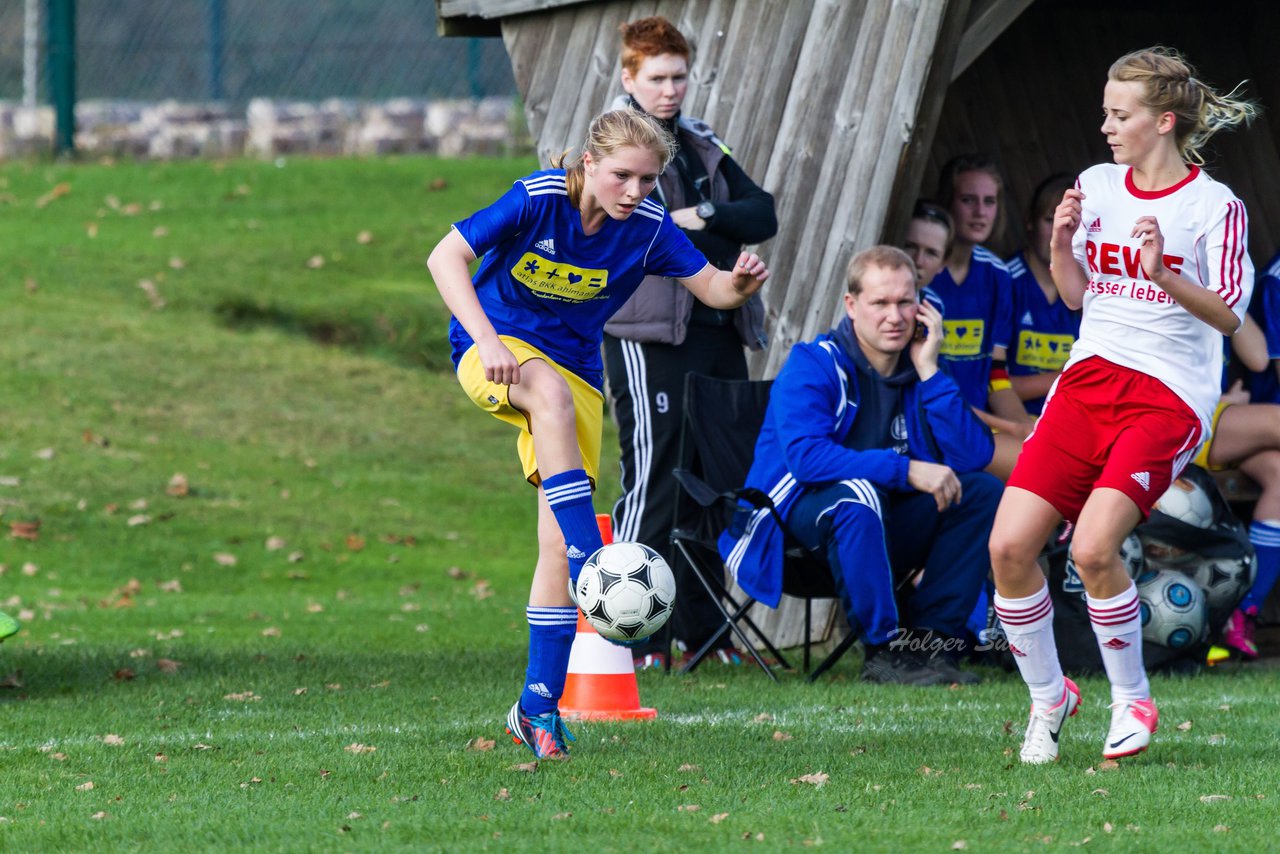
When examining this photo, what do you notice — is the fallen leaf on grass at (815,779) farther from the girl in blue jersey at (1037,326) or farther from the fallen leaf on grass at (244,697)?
the girl in blue jersey at (1037,326)

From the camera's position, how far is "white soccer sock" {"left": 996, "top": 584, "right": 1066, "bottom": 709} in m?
4.89

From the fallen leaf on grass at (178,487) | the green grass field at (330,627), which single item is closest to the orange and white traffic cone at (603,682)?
the green grass field at (330,627)

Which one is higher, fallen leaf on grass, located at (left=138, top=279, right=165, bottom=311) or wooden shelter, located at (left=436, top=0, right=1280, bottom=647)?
wooden shelter, located at (left=436, top=0, right=1280, bottom=647)

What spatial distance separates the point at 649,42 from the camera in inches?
265

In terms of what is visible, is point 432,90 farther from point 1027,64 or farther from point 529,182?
point 529,182

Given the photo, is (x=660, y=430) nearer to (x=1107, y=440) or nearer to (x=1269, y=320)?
(x=1107, y=440)

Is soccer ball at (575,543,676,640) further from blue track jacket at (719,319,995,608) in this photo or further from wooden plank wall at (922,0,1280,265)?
wooden plank wall at (922,0,1280,265)

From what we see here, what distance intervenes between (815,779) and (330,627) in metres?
4.34

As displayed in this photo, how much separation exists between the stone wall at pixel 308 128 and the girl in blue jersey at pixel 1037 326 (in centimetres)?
1257

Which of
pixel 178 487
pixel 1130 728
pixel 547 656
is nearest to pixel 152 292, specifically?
pixel 178 487

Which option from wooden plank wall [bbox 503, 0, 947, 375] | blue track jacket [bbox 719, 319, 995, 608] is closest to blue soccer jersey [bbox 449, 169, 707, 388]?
blue track jacket [bbox 719, 319, 995, 608]

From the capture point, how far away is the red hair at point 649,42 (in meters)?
6.74

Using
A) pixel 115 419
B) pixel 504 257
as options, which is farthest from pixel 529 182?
pixel 115 419

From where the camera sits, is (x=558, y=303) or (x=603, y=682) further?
(x=603, y=682)
